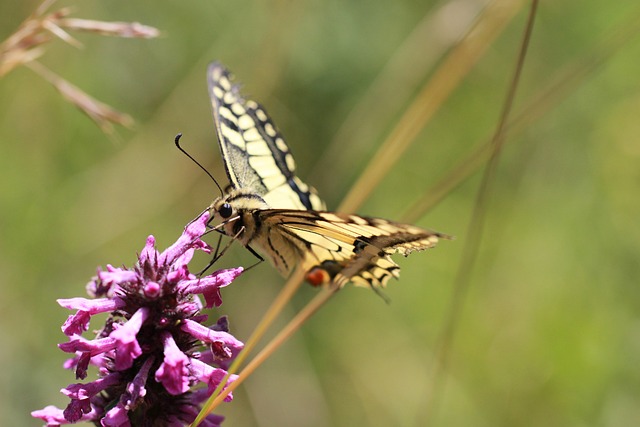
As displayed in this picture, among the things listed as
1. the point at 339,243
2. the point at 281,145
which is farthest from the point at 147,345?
the point at 281,145

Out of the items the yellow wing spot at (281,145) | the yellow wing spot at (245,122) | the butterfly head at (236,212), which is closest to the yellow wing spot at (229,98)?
the yellow wing spot at (245,122)

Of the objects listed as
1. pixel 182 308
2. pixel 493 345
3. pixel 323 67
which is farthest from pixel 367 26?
→ pixel 182 308

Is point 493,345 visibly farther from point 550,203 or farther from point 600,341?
point 550,203

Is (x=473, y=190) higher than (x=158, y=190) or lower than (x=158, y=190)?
higher

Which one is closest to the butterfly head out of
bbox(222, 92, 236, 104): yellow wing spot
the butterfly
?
the butterfly

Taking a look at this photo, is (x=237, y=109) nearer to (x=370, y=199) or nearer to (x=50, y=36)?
(x=50, y=36)

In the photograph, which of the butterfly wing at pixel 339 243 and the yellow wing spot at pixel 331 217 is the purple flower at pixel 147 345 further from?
the butterfly wing at pixel 339 243
